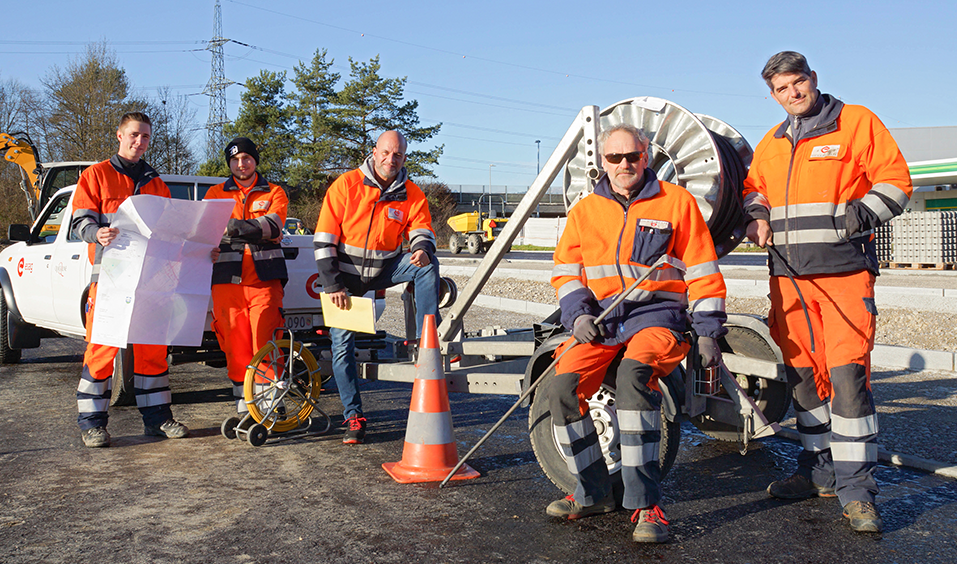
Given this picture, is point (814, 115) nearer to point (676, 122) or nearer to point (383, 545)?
point (676, 122)

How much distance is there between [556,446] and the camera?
13.4 ft

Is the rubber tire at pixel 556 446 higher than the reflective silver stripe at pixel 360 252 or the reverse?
the reverse

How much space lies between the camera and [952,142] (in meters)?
48.7

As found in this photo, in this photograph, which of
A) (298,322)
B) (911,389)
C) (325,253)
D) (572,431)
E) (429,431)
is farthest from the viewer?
(298,322)

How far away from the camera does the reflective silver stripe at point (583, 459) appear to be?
374 cm

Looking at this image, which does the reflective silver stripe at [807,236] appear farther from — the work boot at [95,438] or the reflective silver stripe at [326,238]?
the work boot at [95,438]

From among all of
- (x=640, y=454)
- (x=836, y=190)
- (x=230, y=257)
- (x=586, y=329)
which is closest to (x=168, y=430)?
(x=230, y=257)

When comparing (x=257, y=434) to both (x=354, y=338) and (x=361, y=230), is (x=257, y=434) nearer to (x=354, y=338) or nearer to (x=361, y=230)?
(x=354, y=338)

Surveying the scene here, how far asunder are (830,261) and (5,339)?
8.90 metres

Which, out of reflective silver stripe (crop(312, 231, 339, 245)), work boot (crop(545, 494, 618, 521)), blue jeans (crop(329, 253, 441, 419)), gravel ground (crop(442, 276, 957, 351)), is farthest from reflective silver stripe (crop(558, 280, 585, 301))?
gravel ground (crop(442, 276, 957, 351))

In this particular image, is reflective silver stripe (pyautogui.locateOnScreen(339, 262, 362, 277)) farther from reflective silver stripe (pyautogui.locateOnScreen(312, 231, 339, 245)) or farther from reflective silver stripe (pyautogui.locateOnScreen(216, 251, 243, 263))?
reflective silver stripe (pyautogui.locateOnScreen(216, 251, 243, 263))

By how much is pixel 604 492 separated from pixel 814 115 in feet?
7.32

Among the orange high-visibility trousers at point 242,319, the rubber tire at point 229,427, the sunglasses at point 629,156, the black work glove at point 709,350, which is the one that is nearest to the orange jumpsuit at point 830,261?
the black work glove at point 709,350

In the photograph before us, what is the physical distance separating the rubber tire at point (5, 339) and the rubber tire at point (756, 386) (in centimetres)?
786
